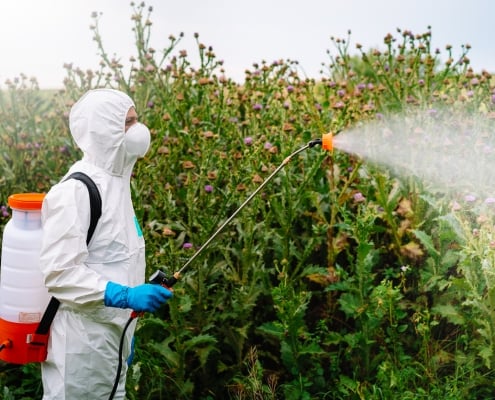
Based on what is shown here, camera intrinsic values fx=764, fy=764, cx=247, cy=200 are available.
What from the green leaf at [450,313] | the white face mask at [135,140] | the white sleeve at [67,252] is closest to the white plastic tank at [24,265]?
the white sleeve at [67,252]

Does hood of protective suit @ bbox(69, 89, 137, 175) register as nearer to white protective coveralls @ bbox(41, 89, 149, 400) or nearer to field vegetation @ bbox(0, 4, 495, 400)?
white protective coveralls @ bbox(41, 89, 149, 400)

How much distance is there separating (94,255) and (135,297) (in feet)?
0.79

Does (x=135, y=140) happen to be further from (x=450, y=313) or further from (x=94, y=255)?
(x=450, y=313)

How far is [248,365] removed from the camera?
3.71 meters

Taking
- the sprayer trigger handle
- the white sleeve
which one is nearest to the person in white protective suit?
the white sleeve

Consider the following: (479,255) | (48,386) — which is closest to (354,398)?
(479,255)

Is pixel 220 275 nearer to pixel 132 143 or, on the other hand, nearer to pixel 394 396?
pixel 394 396

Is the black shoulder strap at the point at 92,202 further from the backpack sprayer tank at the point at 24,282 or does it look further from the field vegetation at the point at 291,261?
the field vegetation at the point at 291,261

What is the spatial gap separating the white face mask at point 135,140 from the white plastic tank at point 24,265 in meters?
0.37

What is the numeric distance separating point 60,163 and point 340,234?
1.78 meters

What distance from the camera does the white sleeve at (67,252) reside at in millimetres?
2521

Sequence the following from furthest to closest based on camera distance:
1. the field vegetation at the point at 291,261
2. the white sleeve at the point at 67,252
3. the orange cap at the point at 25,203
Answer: the field vegetation at the point at 291,261, the orange cap at the point at 25,203, the white sleeve at the point at 67,252

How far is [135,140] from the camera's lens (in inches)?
108

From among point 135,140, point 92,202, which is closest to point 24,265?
point 92,202
